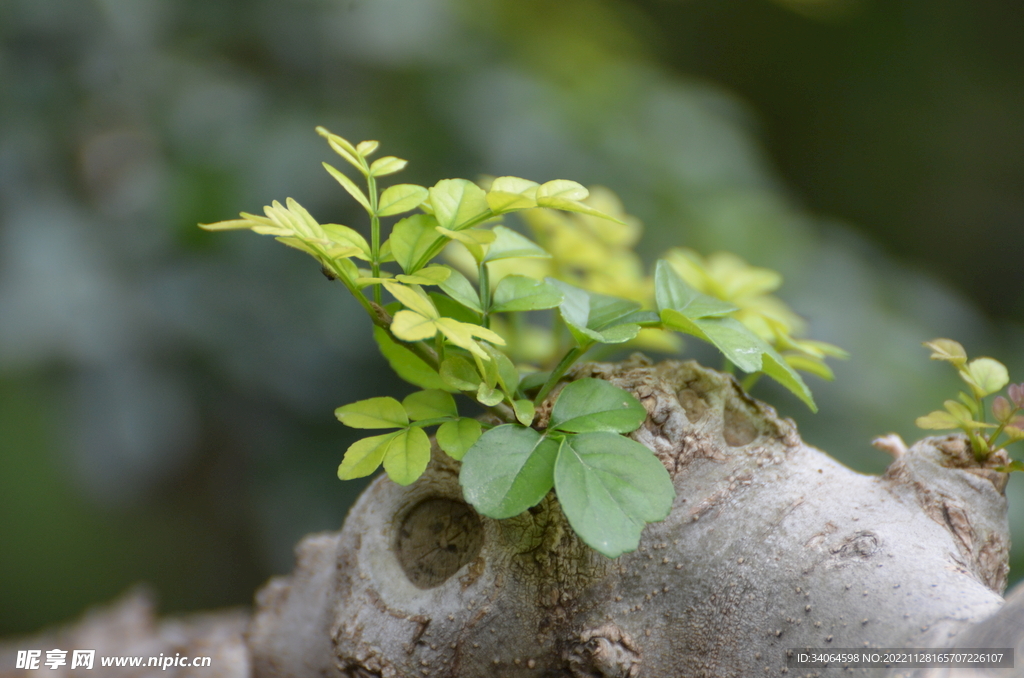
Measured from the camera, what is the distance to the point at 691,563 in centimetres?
51

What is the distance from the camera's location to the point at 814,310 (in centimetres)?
150

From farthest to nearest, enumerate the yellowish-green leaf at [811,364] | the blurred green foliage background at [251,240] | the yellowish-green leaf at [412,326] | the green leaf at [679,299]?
the blurred green foliage background at [251,240], the yellowish-green leaf at [811,364], the green leaf at [679,299], the yellowish-green leaf at [412,326]

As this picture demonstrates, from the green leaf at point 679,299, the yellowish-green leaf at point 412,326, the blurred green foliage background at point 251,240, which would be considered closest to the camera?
the yellowish-green leaf at point 412,326

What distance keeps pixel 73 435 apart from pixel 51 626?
1037 millimetres

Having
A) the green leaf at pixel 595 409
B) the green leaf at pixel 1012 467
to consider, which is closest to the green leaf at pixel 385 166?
the green leaf at pixel 595 409

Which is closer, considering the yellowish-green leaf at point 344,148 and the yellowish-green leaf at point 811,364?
the yellowish-green leaf at point 344,148

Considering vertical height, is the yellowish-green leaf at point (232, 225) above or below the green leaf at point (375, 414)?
above

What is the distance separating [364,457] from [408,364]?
10 cm

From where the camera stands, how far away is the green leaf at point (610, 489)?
1.35ft

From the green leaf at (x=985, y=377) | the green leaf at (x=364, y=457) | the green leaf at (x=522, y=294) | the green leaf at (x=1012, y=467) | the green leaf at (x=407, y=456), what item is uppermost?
the green leaf at (x=985, y=377)

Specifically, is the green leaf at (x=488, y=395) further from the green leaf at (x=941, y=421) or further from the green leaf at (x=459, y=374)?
the green leaf at (x=941, y=421)

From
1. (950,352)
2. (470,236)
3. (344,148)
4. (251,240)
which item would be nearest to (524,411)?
(470,236)

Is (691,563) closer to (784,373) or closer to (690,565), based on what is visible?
(690,565)

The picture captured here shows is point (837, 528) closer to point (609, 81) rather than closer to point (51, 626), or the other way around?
point (609, 81)
